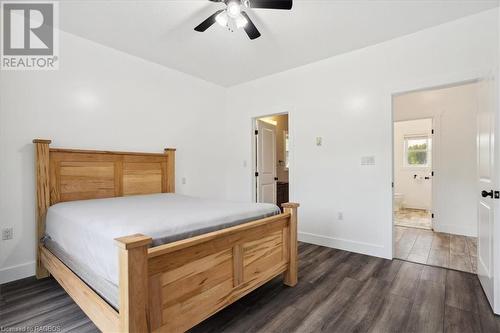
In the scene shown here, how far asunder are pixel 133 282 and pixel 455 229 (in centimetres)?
488

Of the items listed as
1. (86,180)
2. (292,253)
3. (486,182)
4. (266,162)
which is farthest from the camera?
(266,162)

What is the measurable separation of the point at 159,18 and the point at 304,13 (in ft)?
4.89

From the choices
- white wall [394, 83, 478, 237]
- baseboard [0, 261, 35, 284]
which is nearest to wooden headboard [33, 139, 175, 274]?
baseboard [0, 261, 35, 284]

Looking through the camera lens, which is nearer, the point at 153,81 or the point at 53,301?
the point at 53,301

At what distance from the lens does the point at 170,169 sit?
3629 mm

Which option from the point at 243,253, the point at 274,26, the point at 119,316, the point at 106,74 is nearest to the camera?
the point at 119,316

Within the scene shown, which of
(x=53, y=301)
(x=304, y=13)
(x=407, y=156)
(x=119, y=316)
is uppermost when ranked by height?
(x=304, y=13)

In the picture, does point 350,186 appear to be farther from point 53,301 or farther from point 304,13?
point 53,301

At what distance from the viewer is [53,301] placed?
204 centimetres

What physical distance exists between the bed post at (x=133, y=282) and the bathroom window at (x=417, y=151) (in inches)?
278

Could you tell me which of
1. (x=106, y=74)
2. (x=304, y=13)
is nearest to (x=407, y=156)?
(x=304, y=13)

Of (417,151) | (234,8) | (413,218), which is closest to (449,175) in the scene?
(413,218)

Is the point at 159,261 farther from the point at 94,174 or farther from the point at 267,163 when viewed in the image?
the point at 267,163

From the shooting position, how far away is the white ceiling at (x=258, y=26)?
7.70 ft
